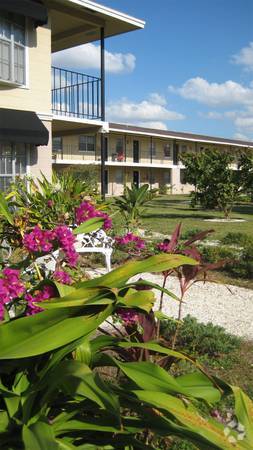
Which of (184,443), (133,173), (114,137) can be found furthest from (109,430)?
(133,173)

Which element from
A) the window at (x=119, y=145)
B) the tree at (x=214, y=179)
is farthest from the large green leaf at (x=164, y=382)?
the window at (x=119, y=145)

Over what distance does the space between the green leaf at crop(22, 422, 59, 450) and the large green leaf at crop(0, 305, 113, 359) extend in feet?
0.87

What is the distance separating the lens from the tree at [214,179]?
68.9ft

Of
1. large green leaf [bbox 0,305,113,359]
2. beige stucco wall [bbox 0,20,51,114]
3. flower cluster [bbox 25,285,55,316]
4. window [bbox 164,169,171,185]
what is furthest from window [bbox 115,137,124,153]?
large green leaf [bbox 0,305,113,359]

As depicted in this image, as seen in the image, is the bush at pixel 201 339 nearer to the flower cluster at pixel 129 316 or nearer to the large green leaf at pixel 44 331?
the flower cluster at pixel 129 316

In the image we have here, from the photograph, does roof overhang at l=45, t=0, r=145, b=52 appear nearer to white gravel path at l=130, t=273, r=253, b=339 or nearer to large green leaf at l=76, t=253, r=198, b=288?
white gravel path at l=130, t=273, r=253, b=339

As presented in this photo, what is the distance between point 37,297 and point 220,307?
Answer: 4.73m

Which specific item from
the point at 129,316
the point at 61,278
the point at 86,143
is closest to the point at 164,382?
the point at 129,316

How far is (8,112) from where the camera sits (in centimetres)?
1390

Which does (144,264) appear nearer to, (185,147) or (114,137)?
(114,137)

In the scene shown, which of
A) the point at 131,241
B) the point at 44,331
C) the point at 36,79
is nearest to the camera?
the point at 44,331

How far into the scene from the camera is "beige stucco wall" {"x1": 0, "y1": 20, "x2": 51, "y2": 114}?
14.5 m

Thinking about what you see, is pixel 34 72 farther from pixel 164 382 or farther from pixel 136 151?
pixel 136 151

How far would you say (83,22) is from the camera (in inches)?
648
